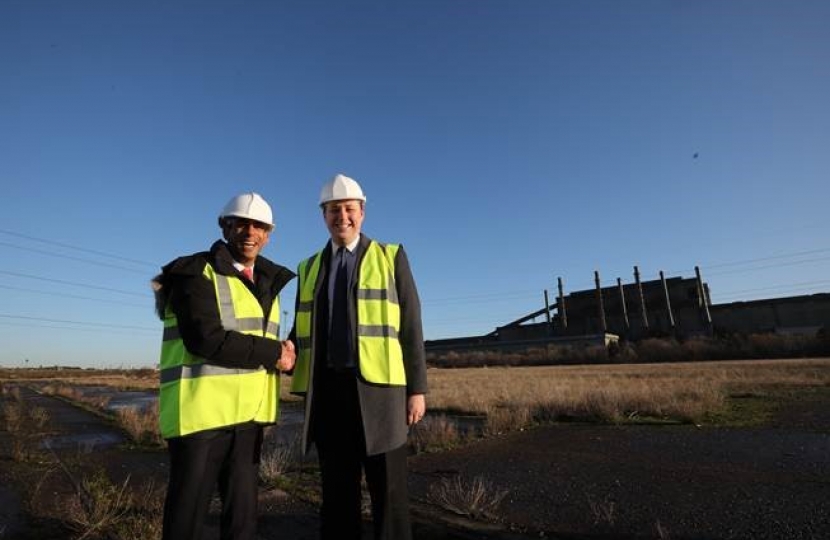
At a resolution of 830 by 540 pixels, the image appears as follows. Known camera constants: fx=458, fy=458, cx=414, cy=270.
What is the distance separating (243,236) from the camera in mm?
2717

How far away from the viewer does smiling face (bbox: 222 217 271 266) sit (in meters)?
2.71

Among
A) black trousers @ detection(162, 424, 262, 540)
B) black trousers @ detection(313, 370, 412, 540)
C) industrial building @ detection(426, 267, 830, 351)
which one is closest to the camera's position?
black trousers @ detection(162, 424, 262, 540)

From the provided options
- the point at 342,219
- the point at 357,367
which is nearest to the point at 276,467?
the point at 357,367

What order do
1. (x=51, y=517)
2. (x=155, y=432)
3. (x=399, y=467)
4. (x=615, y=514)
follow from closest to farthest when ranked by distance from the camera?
1. (x=399, y=467)
2. (x=615, y=514)
3. (x=51, y=517)
4. (x=155, y=432)

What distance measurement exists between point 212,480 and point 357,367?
95 cm

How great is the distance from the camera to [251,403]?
8.26 feet

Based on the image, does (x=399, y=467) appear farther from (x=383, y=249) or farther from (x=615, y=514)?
(x=615, y=514)

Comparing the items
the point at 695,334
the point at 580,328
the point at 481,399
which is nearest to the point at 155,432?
the point at 481,399

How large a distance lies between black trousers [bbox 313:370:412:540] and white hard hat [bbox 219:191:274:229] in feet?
3.23

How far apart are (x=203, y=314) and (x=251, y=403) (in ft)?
1.88

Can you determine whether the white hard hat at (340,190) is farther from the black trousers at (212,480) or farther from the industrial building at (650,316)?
the industrial building at (650,316)

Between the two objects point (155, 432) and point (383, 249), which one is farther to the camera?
point (155, 432)

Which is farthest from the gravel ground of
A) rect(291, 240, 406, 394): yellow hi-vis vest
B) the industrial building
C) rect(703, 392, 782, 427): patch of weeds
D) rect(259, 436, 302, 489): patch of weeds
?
the industrial building

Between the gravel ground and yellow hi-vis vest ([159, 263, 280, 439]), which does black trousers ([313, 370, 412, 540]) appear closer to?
yellow hi-vis vest ([159, 263, 280, 439])
